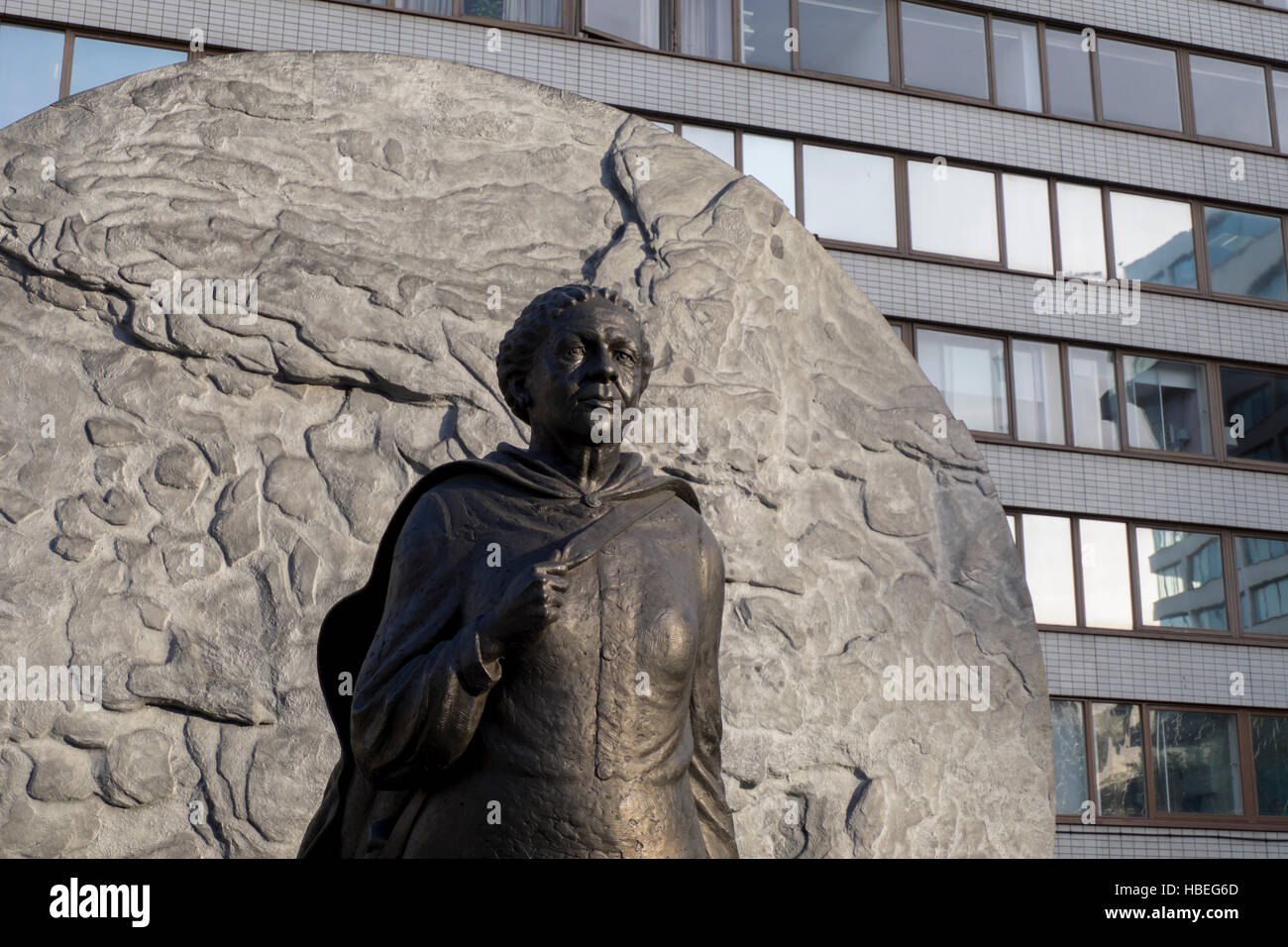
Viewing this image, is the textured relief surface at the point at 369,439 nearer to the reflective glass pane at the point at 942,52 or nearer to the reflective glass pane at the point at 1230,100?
the reflective glass pane at the point at 942,52

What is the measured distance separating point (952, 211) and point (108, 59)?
8.26 m

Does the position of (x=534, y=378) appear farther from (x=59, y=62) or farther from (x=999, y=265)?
(x=999, y=265)

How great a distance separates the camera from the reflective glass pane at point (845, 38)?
1570cm

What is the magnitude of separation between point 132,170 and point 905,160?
919 centimetres

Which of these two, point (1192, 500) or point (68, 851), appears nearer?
point (68, 851)

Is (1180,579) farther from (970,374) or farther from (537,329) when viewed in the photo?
(537,329)

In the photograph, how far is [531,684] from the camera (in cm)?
330

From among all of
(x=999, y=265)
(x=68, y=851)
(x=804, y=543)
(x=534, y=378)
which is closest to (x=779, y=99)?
(x=999, y=265)

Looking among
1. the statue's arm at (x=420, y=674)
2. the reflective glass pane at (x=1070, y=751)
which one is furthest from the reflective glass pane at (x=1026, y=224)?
the statue's arm at (x=420, y=674)

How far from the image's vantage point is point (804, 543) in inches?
340

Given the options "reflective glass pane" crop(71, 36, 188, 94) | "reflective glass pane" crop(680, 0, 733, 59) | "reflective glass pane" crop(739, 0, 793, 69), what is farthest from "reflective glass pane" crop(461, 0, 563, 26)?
"reflective glass pane" crop(71, 36, 188, 94)

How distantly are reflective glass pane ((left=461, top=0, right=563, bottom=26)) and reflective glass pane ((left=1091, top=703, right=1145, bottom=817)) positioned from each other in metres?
8.45

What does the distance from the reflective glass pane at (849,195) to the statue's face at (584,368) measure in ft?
38.7

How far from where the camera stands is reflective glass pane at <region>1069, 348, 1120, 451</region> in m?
15.9
